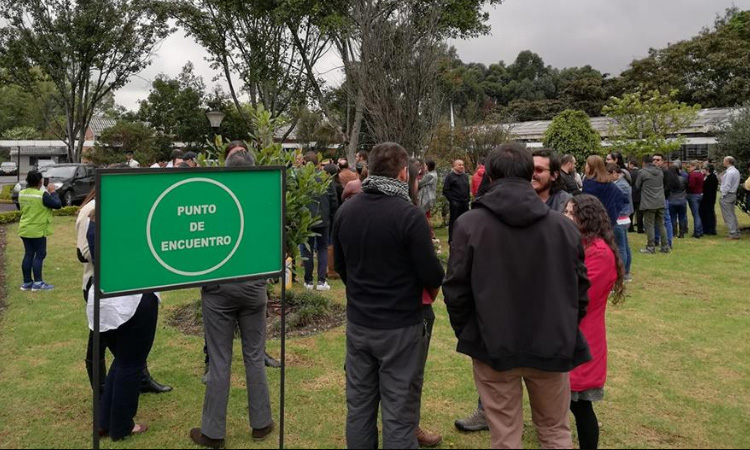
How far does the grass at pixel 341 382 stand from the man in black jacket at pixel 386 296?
3.13 ft

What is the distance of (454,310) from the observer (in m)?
2.95

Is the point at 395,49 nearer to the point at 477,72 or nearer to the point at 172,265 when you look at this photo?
the point at 172,265

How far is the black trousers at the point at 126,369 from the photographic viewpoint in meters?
4.02

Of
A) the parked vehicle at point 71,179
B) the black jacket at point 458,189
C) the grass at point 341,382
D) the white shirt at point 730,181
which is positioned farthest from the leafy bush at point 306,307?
the parked vehicle at point 71,179

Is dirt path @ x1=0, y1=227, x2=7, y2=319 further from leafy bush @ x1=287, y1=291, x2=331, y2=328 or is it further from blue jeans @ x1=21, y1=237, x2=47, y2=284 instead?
leafy bush @ x1=287, y1=291, x2=331, y2=328

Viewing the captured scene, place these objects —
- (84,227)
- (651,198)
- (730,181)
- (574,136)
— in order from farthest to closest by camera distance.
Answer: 1. (574,136)
2. (730,181)
3. (651,198)
4. (84,227)

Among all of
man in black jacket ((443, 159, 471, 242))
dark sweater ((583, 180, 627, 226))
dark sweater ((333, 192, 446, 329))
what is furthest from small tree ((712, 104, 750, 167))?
dark sweater ((333, 192, 446, 329))

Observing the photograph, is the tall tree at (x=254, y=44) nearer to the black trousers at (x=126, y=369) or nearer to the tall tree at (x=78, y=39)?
the tall tree at (x=78, y=39)

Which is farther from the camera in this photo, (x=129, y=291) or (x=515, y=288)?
(x=129, y=291)

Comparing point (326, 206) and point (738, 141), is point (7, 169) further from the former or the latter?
point (738, 141)

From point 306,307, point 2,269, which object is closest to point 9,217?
point 2,269

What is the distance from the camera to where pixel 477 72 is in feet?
249

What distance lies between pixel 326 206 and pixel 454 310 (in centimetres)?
619

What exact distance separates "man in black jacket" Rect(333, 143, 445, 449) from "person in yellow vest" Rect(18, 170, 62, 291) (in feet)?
23.4
